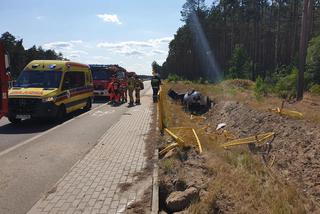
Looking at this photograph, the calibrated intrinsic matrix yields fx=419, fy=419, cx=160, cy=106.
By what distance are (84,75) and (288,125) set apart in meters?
13.0

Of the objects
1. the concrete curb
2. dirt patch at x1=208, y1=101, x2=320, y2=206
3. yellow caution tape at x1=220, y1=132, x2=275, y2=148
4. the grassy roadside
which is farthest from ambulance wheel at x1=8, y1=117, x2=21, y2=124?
yellow caution tape at x1=220, y1=132, x2=275, y2=148

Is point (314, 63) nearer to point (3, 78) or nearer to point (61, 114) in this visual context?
point (61, 114)

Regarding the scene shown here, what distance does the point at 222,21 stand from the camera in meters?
79.4

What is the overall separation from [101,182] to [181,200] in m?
1.92

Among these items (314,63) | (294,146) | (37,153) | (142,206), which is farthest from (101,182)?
(314,63)

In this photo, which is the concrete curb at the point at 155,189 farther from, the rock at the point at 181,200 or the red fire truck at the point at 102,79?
the red fire truck at the point at 102,79

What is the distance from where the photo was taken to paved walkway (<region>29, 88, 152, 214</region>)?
20.9ft

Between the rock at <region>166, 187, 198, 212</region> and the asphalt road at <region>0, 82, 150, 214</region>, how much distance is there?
7.23 ft

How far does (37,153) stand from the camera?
1055cm

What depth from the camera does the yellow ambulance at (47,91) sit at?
50.9ft

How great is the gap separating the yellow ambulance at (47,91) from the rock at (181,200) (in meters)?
10.2

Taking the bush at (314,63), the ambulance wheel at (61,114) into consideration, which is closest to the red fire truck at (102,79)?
the ambulance wheel at (61,114)

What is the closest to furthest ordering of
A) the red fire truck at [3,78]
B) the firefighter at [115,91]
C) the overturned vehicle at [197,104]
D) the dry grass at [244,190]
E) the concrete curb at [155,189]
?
the dry grass at [244,190], the concrete curb at [155,189], the red fire truck at [3,78], the overturned vehicle at [197,104], the firefighter at [115,91]

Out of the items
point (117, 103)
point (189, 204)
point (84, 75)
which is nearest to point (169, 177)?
point (189, 204)
